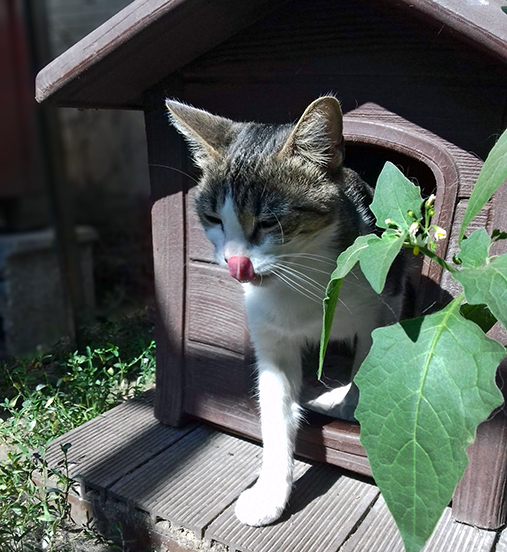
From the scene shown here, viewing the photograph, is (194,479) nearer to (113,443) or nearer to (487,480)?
(113,443)

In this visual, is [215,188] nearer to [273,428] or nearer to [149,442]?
[273,428]

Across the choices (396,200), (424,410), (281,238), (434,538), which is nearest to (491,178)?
(396,200)

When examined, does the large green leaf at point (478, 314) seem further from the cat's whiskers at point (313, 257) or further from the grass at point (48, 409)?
the grass at point (48, 409)

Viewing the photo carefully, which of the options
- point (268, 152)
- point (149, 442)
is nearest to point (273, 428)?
point (149, 442)

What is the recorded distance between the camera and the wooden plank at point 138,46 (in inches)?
54.0

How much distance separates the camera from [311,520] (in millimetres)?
1496

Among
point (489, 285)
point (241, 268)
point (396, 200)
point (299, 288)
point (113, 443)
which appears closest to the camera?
point (489, 285)

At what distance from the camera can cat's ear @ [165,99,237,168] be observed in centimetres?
147

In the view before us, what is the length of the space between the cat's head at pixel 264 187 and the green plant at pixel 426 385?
16.2 inches

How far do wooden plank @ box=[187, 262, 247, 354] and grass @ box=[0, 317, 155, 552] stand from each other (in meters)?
0.34

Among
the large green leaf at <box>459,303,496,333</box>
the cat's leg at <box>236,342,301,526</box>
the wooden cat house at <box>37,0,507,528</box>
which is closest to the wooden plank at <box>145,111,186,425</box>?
the wooden cat house at <box>37,0,507,528</box>

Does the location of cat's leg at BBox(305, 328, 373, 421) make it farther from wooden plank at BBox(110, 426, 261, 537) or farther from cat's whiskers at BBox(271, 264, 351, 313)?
wooden plank at BBox(110, 426, 261, 537)

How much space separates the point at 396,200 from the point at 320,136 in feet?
1.23

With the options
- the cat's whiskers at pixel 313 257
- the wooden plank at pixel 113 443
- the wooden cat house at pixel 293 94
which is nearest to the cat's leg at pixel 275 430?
the wooden cat house at pixel 293 94
